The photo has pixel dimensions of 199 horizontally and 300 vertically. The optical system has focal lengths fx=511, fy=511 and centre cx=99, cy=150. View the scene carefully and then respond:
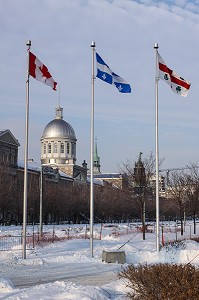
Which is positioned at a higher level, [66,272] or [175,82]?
[175,82]

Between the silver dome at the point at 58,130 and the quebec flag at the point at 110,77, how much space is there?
357 feet

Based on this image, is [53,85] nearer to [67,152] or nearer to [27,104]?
[27,104]

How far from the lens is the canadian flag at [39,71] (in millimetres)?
Answer: 21938

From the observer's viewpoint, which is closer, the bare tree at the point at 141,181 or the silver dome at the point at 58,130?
the bare tree at the point at 141,181

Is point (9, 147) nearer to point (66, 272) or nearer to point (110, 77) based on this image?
point (110, 77)

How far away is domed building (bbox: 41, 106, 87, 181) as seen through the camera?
13000 centimetres

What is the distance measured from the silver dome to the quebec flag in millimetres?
108758

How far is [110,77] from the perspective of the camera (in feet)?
75.2

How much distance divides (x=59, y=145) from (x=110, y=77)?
356ft

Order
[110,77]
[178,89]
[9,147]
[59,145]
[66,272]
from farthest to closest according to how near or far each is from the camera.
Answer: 1. [59,145]
2. [9,147]
3. [178,89]
4. [110,77]
5. [66,272]

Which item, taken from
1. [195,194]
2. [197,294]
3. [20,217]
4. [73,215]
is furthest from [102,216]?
[197,294]

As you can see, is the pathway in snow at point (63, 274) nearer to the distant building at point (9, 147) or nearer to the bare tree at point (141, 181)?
the bare tree at point (141, 181)

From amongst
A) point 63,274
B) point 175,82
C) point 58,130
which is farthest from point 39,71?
point 58,130

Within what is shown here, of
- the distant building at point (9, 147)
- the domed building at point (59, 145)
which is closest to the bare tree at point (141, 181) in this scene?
the distant building at point (9, 147)
